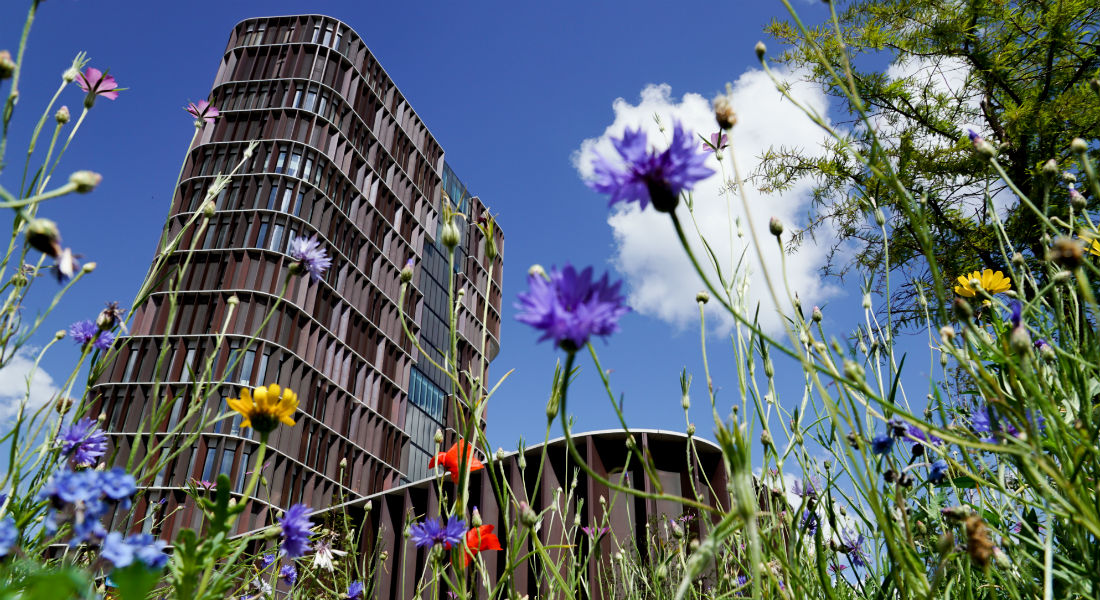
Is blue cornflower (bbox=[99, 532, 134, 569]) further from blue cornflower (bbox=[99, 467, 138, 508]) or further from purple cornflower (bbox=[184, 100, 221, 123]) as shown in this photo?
purple cornflower (bbox=[184, 100, 221, 123])

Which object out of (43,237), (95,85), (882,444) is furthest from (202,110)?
(882,444)

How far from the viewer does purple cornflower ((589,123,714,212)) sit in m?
0.42

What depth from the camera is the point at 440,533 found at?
2.46ft

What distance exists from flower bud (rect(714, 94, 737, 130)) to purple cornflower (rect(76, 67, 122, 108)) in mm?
789

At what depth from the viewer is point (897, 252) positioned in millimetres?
4594

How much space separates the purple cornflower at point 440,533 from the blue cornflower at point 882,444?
0.42 meters

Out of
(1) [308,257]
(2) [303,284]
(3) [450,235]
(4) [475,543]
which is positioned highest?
(2) [303,284]

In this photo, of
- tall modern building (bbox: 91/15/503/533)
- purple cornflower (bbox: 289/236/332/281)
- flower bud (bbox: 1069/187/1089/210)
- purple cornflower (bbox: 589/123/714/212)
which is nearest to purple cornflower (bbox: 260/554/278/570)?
purple cornflower (bbox: 289/236/332/281)

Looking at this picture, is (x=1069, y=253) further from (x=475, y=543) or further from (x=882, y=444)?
(x=475, y=543)

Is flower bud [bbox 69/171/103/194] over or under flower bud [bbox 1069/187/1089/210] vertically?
under

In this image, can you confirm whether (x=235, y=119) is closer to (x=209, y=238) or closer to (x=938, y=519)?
(x=209, y=238)

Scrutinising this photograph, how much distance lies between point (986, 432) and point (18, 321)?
107cm

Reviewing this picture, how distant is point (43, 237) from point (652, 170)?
1.31 ft

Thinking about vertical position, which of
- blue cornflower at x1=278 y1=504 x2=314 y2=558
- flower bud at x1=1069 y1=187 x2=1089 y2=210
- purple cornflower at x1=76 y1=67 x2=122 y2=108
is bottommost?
blue cornflower at x1=278 y1=504 x2=314 y2=558
